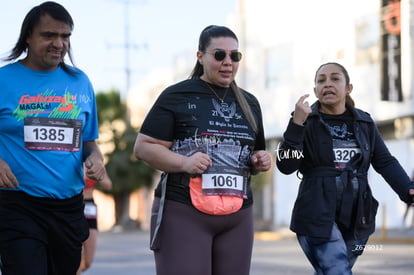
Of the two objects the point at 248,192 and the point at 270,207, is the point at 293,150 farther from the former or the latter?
the point at 270,207

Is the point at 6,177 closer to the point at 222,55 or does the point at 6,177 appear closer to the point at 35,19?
the point at 35,19

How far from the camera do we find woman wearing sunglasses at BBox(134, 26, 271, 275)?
4.88 metres

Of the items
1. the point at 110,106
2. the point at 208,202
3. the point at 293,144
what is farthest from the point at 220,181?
the point at 110,106

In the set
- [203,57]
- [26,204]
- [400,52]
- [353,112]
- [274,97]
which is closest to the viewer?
[26,204]

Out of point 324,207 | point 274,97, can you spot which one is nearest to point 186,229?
point 324,207

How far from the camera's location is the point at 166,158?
4.89 meters

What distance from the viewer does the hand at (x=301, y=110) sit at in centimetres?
539

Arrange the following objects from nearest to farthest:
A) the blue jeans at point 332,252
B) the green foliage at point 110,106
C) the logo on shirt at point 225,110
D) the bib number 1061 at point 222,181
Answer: the bib number 1061 at point 222,181 < the logo on shirt at point 225,110 < the blue jeans at point 332,252 < the green foliage at point 110,106

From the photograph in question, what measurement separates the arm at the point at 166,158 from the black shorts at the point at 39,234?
0.48 meters

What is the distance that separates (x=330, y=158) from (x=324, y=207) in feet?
1.12

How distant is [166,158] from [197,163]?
0.19 metres

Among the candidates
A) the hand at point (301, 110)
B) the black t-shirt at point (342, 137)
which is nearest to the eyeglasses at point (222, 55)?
the hand at point (301, 110)

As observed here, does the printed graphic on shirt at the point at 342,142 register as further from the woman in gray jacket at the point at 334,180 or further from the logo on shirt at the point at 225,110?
the logo on shirt at the point at 225,110

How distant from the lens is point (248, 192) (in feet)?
16.8
